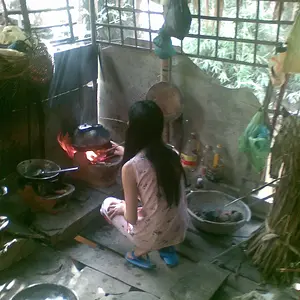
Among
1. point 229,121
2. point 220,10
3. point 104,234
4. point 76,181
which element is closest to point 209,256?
point 104,234

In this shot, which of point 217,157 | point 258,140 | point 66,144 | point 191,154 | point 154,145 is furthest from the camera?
point 66,144

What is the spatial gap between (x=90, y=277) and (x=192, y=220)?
36.8 inches

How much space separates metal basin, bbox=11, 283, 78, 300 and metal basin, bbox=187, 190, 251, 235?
1126mm

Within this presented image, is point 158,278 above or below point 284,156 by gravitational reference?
below

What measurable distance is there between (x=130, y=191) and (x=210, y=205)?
111 cm

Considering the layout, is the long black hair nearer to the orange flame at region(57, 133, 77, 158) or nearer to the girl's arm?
the girl's arm

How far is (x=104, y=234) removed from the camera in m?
3.40

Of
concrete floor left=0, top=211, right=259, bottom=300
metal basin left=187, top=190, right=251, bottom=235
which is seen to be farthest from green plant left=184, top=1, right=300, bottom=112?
concrete floor left=0, top=211, right=259, bottom=300

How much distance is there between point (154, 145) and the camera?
2664mm

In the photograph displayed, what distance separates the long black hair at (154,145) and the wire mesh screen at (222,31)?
3.65 feet

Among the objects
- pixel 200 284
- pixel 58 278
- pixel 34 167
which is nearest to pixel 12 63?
pixel 34 167

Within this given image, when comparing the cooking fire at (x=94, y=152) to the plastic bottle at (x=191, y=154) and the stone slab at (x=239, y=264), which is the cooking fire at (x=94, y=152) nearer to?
the plastic bottle at (x=191, y=154)

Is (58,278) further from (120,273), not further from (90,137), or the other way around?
(90,137)

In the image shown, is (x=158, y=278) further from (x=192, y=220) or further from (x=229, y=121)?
(x=229, y=121)
